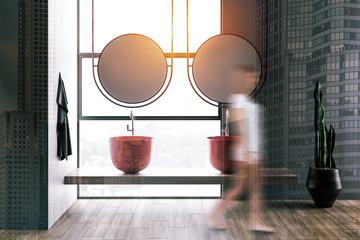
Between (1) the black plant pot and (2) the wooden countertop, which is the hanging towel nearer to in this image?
(2) the wooden countertop

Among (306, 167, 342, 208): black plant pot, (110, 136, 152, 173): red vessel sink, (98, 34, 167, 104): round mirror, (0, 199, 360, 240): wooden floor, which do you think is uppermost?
(98, 34, 167, 104): round mirror

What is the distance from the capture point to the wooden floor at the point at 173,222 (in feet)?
1.78

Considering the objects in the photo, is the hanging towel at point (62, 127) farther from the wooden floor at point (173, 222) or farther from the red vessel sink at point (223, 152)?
the red vessel sink at point (223, 152)

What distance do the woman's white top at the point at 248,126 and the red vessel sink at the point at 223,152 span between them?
0.04 feet

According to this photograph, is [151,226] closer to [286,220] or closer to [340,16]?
[286,220]

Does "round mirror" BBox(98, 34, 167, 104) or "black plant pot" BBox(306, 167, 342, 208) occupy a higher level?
"round mirror" BBox(98, 34, 167, 104)

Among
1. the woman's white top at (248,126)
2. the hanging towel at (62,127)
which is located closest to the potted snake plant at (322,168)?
the woman's white top at (248,126)

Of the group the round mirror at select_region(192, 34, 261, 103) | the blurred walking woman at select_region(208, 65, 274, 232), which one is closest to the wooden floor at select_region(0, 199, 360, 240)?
the blurred walking woman at select_region(208, 65, 274, 232)

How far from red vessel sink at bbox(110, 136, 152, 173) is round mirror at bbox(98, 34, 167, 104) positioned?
75 millimetres

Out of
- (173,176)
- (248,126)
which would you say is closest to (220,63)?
(248,126)

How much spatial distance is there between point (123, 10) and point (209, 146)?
303 mm

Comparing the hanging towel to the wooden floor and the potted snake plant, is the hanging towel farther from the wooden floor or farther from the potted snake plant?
the potted snake plant

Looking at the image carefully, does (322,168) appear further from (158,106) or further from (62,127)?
(62,127)

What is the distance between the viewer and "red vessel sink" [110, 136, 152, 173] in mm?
556
